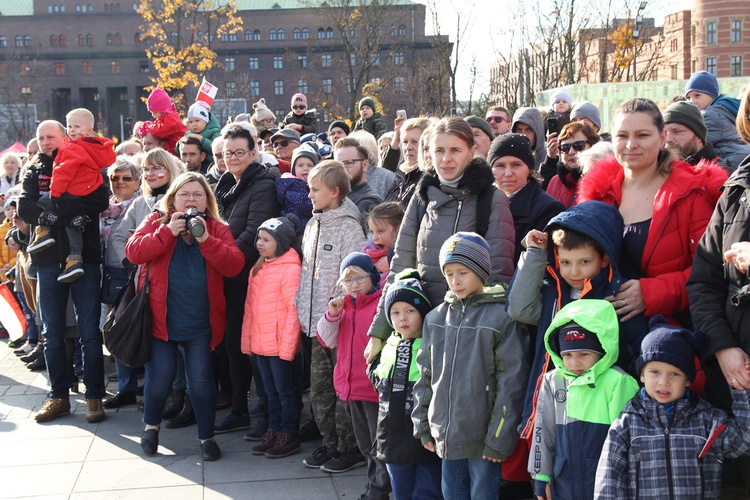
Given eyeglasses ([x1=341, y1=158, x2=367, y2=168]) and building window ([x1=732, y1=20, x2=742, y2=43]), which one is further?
building window ([x1=732, y1=20, x2=742, y2=43])

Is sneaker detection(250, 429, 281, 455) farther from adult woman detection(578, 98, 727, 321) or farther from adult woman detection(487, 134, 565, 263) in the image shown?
adult woman detection(578, 98, 727, 321)

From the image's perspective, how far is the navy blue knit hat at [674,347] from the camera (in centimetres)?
348

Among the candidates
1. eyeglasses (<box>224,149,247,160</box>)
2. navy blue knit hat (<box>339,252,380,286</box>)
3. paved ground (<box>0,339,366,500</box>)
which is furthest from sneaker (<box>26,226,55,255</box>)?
navy blue knit hat (<box>339,252,380,286</box>)

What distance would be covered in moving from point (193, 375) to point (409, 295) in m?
2.28

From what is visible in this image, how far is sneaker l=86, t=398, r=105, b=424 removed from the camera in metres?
7.02

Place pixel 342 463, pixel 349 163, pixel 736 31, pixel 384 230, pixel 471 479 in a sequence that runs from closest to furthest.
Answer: pixel 471 479 → pixel 384 230 → pixel 342 463 → pixel 349 163 → pixel 736 31

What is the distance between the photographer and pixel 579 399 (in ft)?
12.2

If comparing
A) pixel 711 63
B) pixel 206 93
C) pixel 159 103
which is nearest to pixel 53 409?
pixel 159 103

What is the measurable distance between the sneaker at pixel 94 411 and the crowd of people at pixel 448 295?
20 mm

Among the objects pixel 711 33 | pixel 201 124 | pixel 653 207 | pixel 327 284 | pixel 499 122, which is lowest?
pixel 327 284

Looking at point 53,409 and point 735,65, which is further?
point 735,65

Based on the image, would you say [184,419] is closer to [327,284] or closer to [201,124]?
[327,284]

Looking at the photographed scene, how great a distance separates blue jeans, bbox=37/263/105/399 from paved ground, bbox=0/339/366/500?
366mm

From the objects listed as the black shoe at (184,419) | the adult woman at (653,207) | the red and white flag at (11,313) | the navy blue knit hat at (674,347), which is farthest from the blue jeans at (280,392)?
the red and white flag at (11,313)
